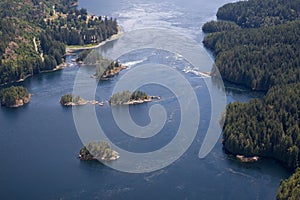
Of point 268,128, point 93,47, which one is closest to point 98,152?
point 268,128

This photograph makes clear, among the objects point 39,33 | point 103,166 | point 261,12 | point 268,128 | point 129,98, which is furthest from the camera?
point 261,12

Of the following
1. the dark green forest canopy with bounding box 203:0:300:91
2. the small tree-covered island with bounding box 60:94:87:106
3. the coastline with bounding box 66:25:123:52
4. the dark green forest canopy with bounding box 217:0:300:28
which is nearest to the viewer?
the small tree-covered island with bounding box 60:94:87:106

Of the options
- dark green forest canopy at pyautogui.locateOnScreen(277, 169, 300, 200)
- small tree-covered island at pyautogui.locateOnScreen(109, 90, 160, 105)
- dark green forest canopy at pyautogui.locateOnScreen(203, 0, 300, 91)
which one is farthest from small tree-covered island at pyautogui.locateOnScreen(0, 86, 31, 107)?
dark green forest canopy at pyautogui.locateOnScreen(277, 169, 300, 200)

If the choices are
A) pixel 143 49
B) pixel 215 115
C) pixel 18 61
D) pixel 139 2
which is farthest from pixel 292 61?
pixel 139 2

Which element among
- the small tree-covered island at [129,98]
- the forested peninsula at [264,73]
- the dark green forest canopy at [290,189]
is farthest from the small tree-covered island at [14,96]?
the dark green forest canopy at [290,189]

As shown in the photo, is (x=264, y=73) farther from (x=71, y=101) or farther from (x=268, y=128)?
(x=71, y=101)

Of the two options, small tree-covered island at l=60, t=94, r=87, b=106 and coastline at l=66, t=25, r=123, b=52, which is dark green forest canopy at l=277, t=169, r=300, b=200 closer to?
small tree-covered island at l=60, t=94, r=87, b=106
